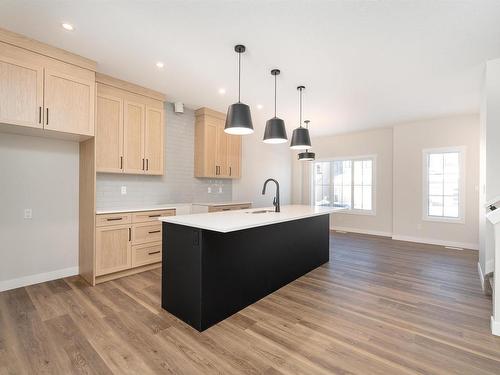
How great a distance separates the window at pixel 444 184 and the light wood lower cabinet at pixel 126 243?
220 inches

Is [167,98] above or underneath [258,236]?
above

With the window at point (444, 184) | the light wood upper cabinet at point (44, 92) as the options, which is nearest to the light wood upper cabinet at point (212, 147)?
the light wood upper cabinet at point (44, 92)

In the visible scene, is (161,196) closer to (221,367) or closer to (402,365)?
(221,367)

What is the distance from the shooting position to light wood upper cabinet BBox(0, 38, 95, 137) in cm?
251

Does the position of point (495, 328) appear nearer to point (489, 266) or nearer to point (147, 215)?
point (489, 266)

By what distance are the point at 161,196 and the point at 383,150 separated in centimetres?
544

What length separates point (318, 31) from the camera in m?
2.42

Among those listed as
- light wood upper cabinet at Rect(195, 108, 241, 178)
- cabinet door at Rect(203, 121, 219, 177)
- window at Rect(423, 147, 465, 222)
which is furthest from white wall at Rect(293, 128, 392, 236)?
cabinet door at Rect(203, 121, 219, 177)

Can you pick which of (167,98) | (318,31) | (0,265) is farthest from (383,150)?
(0,265)

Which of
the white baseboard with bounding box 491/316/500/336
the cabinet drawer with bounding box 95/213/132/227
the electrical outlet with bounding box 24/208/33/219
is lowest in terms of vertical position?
the white baseboard with bounding box 491/316/500/336

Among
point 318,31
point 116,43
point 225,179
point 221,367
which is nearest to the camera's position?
point 221,367

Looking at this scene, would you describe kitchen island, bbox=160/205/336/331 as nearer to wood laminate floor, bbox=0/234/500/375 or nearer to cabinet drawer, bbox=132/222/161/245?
wood laminate floor, bbox=0/234/500/375

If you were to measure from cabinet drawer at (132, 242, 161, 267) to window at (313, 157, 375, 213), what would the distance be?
4648mm

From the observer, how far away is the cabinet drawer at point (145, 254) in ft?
11.6
